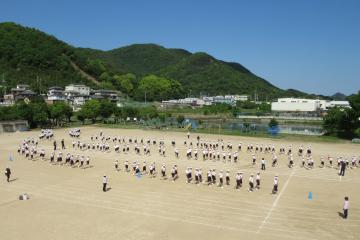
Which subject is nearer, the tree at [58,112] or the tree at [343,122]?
the tree at [343,122]

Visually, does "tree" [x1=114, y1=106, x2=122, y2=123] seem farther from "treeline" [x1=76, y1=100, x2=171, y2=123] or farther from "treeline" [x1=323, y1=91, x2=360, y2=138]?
"treeline" [x1=323, y1=91, x2=360, y2=138]

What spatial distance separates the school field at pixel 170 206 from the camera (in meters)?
15.8

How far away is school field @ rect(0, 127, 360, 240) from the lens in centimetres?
1582

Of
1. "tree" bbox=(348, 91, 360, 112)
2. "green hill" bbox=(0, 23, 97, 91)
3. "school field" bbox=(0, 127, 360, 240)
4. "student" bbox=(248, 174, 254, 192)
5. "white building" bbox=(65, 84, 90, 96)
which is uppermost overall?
"green hill" bbox=(0, 23, 97, 91)

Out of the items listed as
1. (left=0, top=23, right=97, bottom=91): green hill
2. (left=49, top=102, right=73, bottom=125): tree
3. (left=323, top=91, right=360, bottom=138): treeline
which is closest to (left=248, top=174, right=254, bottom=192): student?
(left=323, top=91, right=360, bottom=138): treeline

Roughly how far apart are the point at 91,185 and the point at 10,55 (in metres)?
119

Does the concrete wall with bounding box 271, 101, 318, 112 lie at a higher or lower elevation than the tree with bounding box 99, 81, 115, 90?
lower

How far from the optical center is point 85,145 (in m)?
39.4

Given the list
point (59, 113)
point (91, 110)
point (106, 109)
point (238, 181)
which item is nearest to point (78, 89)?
point (106, 109)

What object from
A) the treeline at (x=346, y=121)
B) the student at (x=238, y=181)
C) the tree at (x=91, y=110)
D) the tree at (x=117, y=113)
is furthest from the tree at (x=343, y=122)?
the tree at (x=91, y=110)

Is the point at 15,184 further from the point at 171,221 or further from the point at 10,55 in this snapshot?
the point at 10,55

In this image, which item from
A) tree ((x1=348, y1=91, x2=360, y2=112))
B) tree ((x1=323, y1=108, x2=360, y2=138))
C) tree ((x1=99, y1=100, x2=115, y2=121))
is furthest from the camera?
tree ((x1=99, y1=100, x2=115, y2=121))

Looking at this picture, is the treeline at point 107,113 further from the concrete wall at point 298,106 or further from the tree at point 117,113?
the concrete wall at point 298,106

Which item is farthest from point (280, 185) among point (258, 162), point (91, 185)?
point (91, 185)
